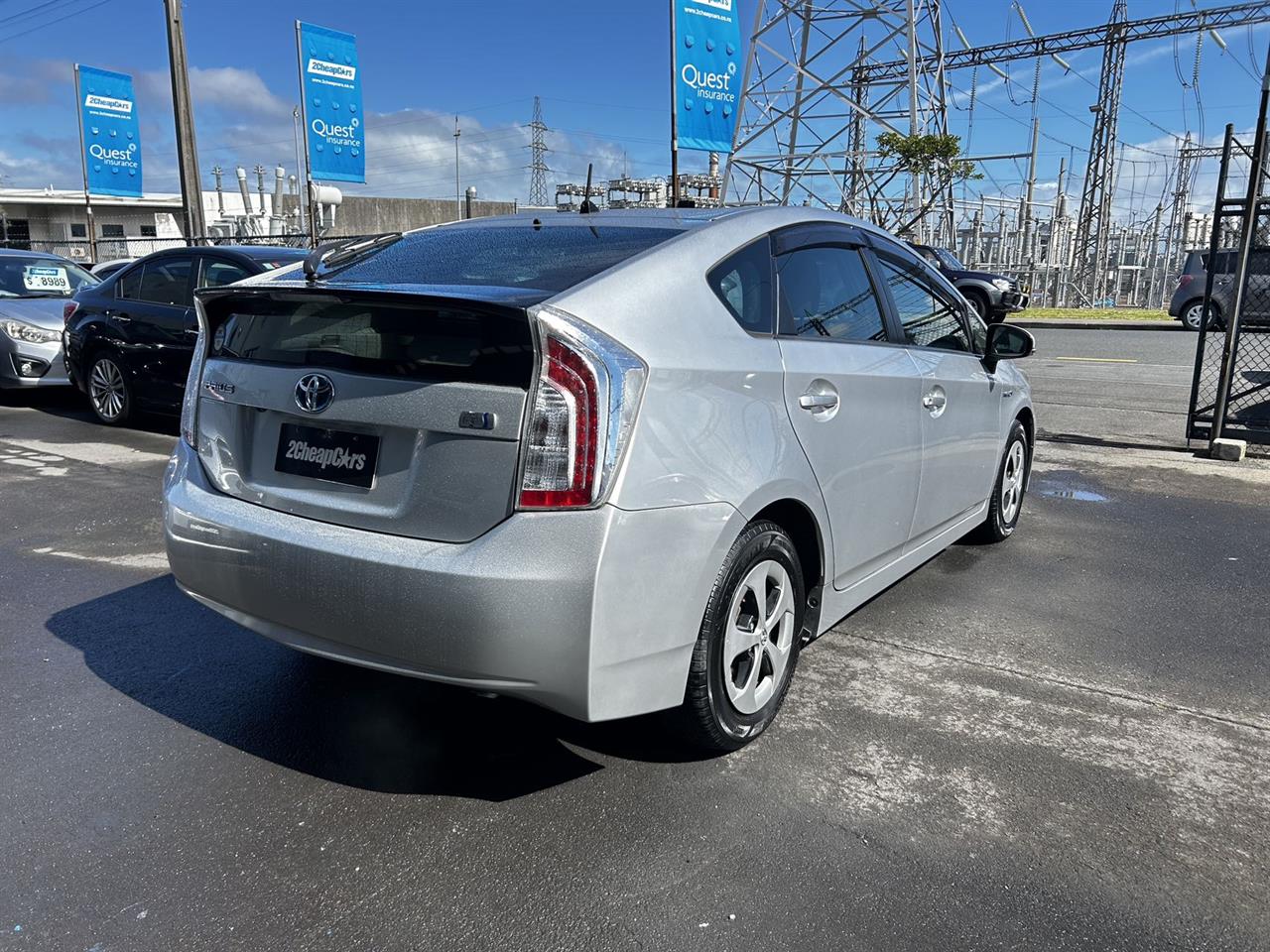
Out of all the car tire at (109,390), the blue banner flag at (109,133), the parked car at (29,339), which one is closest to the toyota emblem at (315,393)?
the car tire at (109,390)

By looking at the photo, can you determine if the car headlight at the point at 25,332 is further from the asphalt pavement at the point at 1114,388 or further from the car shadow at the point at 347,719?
the asphalt pavement at the point at 1114,388

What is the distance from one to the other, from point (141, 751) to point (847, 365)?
8.56 feet

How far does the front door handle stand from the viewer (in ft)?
10.1

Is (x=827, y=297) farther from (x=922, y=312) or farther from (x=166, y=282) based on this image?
(x=166, y=282)

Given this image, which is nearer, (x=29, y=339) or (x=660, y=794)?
(x=660, y=794)

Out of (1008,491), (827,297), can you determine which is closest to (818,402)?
(827,297)

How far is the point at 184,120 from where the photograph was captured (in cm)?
1531

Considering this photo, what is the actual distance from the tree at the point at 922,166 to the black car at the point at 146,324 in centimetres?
1820

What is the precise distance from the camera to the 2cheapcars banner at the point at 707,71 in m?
14.2

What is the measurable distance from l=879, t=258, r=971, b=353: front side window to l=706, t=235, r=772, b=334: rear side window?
94 centimetres

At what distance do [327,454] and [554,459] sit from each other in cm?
74

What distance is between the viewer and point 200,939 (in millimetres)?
2221

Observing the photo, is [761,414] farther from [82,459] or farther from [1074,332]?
[1074,332]

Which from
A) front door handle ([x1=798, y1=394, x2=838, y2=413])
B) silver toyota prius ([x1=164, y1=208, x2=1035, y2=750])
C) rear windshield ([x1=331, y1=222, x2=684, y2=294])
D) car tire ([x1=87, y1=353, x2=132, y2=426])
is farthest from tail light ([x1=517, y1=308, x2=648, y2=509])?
car tire ([x1=87, y1=353, x2=132, y2=426])
